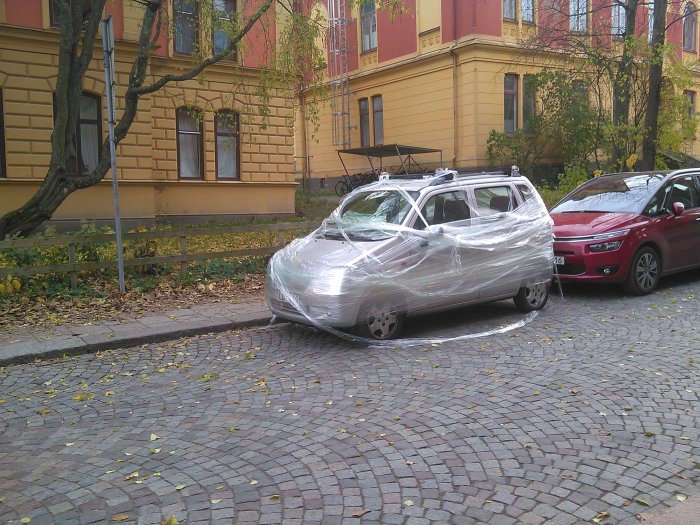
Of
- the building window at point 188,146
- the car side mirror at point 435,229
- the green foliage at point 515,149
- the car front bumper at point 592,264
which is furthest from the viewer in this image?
the green foliage at point 515,149

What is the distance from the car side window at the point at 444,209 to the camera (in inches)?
→ 299

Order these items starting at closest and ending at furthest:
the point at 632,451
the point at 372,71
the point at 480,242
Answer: the point at 632,451
the point at 480,242
the point at 372,71

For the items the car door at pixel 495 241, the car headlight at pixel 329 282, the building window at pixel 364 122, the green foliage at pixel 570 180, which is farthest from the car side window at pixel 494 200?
the building window at pixel 364 122

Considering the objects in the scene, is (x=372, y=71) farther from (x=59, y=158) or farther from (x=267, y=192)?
(x=59, y=158)

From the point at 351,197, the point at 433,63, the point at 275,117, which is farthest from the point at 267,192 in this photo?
the point at 351,197

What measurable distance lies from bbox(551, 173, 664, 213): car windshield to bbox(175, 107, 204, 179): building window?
1341 cm

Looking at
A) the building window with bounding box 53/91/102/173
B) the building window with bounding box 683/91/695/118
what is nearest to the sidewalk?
the building window with bounding box 53/91/102/173

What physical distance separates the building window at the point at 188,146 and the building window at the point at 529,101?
502 inches

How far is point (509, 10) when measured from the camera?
86.1 feet

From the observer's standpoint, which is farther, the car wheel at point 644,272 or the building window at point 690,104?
the building window at point 690,104

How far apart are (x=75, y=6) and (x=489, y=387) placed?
986 cm

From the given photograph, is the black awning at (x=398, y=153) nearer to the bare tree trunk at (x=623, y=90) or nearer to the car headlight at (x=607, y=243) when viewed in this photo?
the bare tree trunk at (x=623, y=90)

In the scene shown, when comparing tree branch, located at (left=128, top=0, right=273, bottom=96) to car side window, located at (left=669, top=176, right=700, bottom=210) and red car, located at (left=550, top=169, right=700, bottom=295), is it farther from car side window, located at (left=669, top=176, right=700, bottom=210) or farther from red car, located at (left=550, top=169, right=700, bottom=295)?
car side window, located at (left=669, top=176, right=700, bottom=210)

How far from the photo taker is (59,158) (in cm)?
1066
